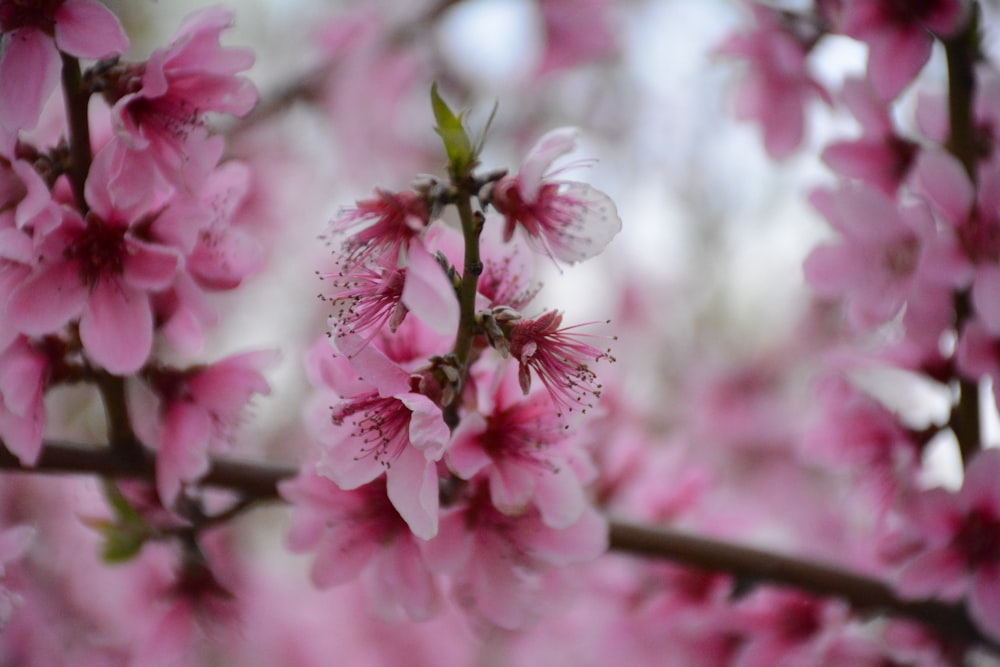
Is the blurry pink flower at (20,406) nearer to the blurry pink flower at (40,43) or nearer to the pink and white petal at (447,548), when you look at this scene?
the blurry pink flower at (40,43)

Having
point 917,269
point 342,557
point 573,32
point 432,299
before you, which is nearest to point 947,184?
point 917,269

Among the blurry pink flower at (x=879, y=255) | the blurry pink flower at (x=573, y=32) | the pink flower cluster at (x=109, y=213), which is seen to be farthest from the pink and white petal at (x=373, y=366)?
the blurry pink flower at (x=573, y=32)

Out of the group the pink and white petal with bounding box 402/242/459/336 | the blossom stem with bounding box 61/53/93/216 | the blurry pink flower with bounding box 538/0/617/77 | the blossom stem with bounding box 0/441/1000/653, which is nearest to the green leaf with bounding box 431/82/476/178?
the pink and white petal with bounding box 402/242/459/336

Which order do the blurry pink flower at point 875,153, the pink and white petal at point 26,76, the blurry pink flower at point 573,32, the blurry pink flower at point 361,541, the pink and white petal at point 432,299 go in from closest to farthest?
the pink and white petal at point 432,299
the pink and white petal at point 26,76
the blurry pink flower at point 361,541
the blurry pink flower at point 875,153
the blurry pink flower at point 573,32

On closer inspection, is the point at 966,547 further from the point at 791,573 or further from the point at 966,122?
the point at 966,122

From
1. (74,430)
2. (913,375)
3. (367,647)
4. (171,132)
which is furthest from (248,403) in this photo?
(74,430)

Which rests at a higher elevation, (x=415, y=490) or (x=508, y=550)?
(x=415, y=490)
